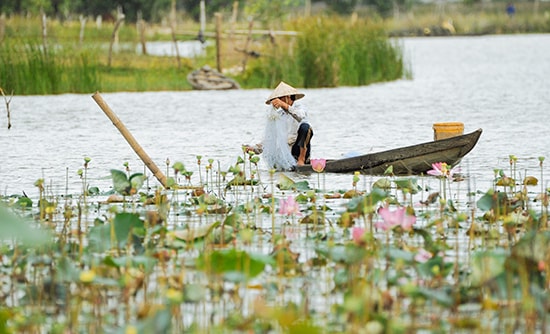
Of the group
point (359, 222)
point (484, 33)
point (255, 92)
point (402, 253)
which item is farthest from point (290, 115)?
point (484, 33)

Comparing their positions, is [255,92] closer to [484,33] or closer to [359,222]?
[359,222]

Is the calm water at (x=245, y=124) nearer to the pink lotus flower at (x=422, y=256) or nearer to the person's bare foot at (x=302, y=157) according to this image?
the person's bare foot at (x=302, y=157)

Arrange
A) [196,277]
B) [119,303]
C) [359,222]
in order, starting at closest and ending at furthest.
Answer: [119,303], [196,277], [359,222]

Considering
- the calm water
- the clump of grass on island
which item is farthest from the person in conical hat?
the clump of grass on island

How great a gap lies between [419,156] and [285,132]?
3.82ft

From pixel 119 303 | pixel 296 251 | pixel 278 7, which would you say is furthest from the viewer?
pixel 278 7

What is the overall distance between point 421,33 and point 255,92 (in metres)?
41.7

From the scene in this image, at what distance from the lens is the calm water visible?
1159cm

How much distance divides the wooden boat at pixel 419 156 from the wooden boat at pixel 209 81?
13120mm

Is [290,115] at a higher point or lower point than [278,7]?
lower

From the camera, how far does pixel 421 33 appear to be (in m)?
63.0

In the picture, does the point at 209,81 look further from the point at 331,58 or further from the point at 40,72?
the point at 40,72

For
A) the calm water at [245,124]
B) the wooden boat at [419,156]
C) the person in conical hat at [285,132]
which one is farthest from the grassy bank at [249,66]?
the wooden boat at [419,156]

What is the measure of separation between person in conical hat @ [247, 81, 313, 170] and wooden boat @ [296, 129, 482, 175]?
54 cm
